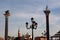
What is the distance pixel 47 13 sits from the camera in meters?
25.6

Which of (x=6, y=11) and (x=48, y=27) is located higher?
(x=6, y=11)

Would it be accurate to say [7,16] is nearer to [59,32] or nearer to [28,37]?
[59,32]

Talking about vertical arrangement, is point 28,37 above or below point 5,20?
below

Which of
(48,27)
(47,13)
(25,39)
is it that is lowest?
(25,39)

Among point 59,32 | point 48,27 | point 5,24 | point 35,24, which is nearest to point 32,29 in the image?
point 35,24

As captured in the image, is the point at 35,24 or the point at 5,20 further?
the point at 5,20

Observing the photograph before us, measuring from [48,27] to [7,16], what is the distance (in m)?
7.13

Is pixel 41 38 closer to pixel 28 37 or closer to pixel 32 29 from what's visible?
pixel 28 37

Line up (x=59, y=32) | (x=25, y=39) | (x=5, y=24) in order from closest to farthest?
(x=5, y=24), (x=59, y=32), (x=25, y=39)

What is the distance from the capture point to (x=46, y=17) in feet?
83.7

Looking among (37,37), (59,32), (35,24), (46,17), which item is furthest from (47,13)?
(37,37)

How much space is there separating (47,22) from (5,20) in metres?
7.10

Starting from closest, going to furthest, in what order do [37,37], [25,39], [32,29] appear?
[32,29] → [37,37] → [25,39]

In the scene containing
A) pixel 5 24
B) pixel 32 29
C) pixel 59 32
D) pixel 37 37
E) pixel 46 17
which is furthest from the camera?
pixel 37 37
